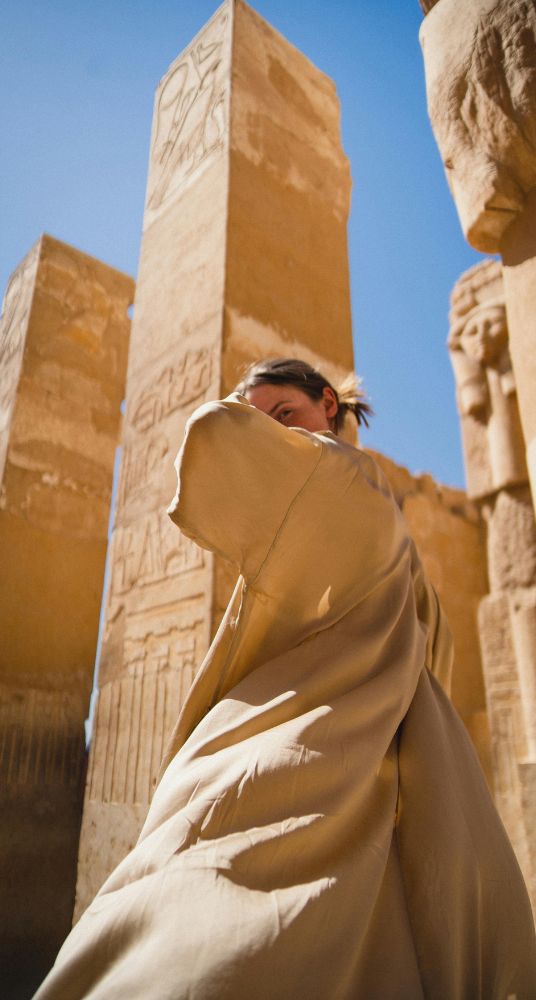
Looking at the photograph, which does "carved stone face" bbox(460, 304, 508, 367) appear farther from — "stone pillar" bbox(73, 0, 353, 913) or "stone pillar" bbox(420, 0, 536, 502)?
"stone pillar" bbox(420, 0, 536, 502)

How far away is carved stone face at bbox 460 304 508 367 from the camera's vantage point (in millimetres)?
6305

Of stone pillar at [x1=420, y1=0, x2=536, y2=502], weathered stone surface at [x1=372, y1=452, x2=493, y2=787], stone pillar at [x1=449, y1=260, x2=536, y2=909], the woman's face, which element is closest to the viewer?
the woman's face

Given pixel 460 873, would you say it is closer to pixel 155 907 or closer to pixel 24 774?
pixel 155 907

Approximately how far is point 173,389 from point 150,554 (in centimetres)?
71

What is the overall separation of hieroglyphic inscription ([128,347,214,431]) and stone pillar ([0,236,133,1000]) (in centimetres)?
143

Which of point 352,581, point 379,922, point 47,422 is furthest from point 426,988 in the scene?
point 47,422

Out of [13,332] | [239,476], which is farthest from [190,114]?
[239,476]

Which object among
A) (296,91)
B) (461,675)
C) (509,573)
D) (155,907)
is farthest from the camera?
(461,675)

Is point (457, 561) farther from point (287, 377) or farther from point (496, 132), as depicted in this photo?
point (287, 377)

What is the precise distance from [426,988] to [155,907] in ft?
1.07

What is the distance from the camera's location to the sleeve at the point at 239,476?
93cm

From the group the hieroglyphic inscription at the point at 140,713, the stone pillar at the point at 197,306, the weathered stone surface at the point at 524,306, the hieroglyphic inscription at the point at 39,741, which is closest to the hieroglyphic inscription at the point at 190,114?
the stone pillar at the point at 197,306

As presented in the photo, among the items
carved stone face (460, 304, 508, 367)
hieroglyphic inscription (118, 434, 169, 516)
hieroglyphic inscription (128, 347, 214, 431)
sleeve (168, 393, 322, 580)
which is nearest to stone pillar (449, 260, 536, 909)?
carved stone face (460, 304, 508, 367)

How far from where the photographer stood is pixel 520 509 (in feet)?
19.5
